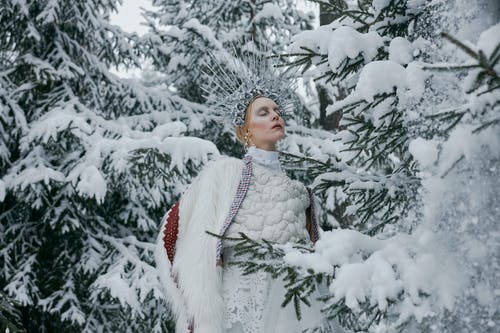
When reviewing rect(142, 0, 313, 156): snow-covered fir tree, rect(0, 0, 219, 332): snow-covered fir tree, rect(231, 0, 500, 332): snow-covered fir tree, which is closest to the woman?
rect(231, 0, 500, 332): snow-covered fir tree

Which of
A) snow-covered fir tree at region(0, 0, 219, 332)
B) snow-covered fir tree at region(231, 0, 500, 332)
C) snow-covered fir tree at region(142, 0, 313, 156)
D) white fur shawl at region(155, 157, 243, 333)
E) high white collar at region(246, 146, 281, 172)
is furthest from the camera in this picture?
snow-covered fir tree at region(142, 0, 313, 156)

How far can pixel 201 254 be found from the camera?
10.4 feet

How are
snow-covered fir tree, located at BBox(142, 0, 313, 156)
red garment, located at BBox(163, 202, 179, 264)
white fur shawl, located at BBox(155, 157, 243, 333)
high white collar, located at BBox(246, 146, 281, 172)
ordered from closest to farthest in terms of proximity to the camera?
white fur shawl, located at BBox(155, 157, 243, 333) < red garment, located at BBox(163, 202, 179, 264) < high white collar, located at BBox(246, 146, 281, 172) < snow-covered fir tree, located at BBox(142, 0, 313, 156)

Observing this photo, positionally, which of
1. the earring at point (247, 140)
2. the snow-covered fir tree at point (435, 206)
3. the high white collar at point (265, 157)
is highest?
the earring at point (247, 140)

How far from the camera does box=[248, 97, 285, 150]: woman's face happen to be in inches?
141

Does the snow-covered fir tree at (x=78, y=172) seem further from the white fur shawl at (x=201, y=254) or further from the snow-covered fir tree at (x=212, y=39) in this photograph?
the white fur shawl at (x=201, y=254)

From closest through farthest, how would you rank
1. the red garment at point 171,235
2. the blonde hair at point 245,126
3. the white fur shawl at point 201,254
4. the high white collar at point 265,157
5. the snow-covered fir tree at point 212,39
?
the white fur shawl at point 201,254 → the red garment at point 171,235 → the high white collar at point 265,157 → the blonde hair at point 245,126 → the snow-covered fir tree at point 212,39

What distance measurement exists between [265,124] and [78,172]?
98.6 inches

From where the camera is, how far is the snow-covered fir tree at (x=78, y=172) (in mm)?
5426

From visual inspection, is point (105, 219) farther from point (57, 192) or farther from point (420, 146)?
point (420, 146)

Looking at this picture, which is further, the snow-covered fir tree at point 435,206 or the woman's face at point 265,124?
the woman's face at point 265,124

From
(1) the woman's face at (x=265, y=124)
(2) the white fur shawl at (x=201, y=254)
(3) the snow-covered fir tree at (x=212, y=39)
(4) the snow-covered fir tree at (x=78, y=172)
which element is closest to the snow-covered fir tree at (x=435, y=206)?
(2) the white fur shawl at (x=201, y=254)

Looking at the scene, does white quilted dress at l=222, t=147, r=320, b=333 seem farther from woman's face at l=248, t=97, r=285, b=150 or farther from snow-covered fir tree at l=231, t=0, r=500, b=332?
snow-covered fir tree at l=231, t=0, r=500, b=332

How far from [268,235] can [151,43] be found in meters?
5.10
